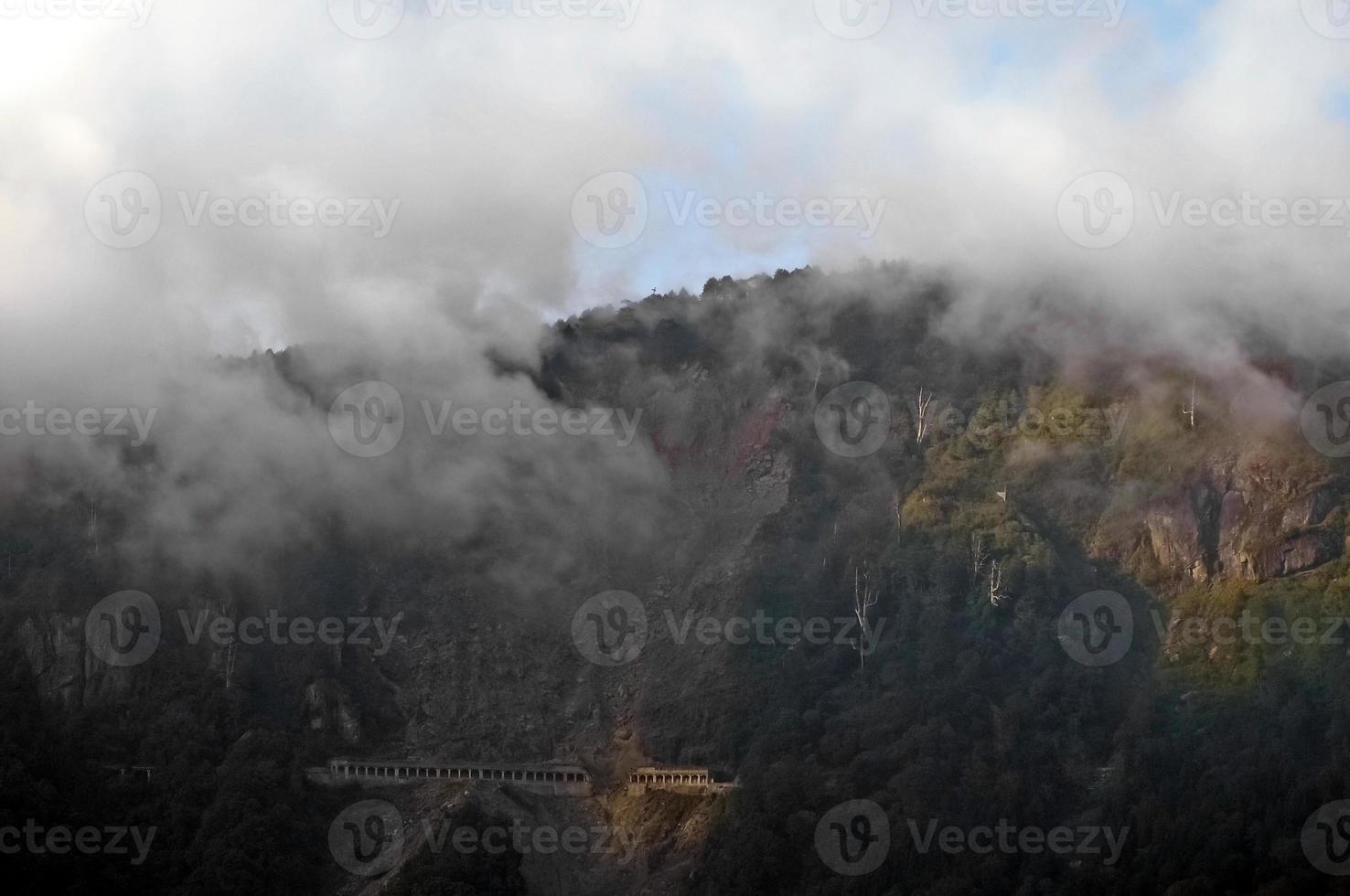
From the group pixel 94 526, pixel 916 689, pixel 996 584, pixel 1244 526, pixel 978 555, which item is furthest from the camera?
pixel 94 526

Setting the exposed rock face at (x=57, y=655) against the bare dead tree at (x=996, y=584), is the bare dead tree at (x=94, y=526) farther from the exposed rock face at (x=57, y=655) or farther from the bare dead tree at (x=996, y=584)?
the bare dead tree at (x=996, y=584)

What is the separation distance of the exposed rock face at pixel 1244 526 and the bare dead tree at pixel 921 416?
849 inches

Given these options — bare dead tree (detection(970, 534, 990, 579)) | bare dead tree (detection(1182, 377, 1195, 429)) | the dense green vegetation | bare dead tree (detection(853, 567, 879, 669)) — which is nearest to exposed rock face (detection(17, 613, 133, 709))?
the dense green vegetation

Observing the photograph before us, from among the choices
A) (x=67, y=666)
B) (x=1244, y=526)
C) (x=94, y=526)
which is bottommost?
(x=67, y=666)

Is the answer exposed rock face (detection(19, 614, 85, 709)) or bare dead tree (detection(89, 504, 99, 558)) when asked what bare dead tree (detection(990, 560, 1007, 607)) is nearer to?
exposed rock face (detection(19, 614, 85, 709))

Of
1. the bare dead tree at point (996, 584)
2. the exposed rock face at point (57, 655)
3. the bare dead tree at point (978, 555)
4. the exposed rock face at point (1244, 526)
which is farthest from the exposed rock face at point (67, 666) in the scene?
the exposed rock face at point (1244, 526)

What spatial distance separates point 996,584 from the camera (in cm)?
15875

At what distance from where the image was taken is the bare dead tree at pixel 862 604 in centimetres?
15962

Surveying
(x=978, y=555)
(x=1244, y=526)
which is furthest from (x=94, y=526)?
(x=1244, y=526)

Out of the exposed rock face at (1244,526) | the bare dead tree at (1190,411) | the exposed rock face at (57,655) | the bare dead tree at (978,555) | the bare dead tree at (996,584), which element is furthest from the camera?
the bare dead tree at (1190,411)

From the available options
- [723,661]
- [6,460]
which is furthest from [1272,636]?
[6,460]

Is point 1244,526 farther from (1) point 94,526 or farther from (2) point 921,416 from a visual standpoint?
(1) point 94,526

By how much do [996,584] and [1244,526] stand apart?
1772cm

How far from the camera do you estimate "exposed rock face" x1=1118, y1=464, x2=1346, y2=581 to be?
151 metres
